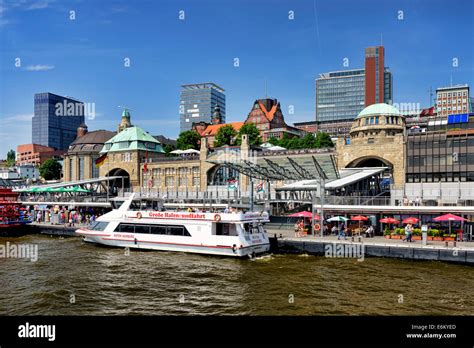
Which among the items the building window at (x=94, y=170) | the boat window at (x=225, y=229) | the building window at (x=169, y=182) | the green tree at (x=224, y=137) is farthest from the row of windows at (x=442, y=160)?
the building window at (x=94, y=170)

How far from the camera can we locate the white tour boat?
3509 centimetres

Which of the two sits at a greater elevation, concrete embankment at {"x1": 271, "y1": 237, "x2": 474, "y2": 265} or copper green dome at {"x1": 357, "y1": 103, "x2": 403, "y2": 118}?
copper green dome at {"x1": 357, "y1": 103, "x2": 403, "y2": 118}

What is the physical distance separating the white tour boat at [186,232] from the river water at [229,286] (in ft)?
3.85

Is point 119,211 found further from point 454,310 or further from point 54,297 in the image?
point 454,310

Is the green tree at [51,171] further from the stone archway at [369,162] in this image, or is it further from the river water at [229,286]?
the river water at [229,286]

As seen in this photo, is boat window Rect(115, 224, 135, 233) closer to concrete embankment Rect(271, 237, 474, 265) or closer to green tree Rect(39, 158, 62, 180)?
concrete embankment Rect(271, 237, 474, 265)

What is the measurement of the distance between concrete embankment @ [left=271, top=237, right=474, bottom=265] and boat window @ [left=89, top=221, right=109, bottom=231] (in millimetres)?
16534

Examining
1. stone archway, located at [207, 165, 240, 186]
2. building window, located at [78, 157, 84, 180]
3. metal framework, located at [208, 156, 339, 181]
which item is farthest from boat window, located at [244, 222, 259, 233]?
building window, located at [78, 157, 84, 180]

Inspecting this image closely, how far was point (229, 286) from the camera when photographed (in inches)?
1001

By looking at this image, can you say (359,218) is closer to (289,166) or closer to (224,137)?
(289,166)

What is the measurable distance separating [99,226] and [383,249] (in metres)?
26.6

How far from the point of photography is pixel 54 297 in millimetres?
22703

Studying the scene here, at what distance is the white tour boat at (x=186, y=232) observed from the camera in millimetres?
35094

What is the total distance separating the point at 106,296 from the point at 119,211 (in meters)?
19.5
